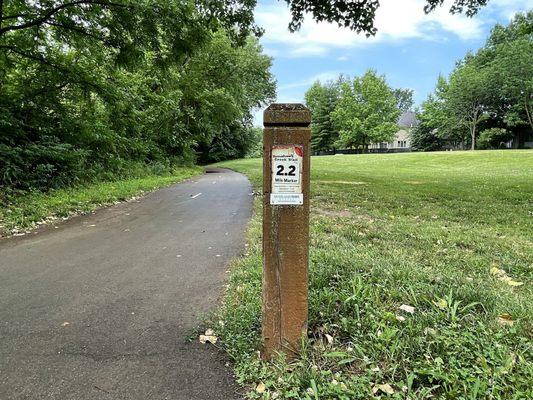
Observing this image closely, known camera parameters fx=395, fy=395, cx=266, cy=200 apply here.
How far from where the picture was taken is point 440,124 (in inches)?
2311

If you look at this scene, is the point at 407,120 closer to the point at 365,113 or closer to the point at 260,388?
the point at 365,113

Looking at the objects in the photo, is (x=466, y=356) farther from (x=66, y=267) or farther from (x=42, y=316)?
(x=66, y=267)

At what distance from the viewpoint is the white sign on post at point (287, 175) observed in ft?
8.34

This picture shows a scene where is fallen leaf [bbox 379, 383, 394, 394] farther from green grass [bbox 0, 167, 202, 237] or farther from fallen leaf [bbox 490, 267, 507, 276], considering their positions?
green grass [bbox 0, 167, 202, 237]

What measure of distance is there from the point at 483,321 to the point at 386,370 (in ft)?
2.82

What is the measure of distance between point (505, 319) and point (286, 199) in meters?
1.79

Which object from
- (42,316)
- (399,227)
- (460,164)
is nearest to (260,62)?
(460,164)

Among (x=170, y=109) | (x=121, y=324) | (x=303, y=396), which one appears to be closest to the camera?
(x=303, y=396)

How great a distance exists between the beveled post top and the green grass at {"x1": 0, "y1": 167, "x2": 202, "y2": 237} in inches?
248

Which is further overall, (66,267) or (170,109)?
(170,109)

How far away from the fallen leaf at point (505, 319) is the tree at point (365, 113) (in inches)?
2384

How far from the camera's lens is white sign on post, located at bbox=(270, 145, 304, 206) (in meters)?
2.54

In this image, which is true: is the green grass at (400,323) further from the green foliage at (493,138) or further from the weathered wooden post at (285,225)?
the green foliage at (493,138)

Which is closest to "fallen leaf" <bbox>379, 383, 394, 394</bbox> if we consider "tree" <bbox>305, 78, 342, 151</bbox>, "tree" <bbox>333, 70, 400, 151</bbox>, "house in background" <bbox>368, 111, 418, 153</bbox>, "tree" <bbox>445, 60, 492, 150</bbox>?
"tree" <bbox>445, 60, 492, 150</bbox>
